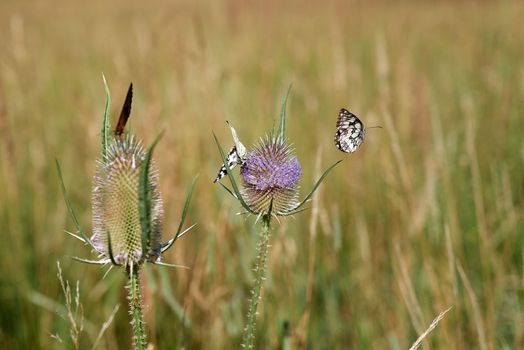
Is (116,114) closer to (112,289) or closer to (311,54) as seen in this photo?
(112,289)

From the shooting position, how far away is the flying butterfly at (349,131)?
1336mm

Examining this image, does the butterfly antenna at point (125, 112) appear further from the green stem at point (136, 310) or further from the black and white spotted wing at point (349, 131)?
the black and white spotted wing at point (349, 131)

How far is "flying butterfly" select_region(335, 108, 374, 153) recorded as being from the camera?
1336mm

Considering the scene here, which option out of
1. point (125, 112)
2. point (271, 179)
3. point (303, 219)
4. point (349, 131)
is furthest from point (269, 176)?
point (303, 219)

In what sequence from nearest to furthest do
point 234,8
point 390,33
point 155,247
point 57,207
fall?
point 155,247, point 57,207, point 234,8, point 390,33

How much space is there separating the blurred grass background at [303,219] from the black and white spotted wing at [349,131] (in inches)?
22.0

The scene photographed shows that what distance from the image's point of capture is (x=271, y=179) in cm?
125

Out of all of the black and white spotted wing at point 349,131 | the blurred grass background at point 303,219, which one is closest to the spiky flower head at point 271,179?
the black and white spotted wing at point 349,131

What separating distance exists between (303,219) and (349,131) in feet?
6.63

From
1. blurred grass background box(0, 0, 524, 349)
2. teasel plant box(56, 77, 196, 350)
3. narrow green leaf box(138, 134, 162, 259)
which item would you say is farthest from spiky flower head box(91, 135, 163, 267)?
blurred grass background box(0, 0, 524, 349)

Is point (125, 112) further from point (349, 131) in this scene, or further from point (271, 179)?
point (349, 131)

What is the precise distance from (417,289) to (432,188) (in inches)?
18.9

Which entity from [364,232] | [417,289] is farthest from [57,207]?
[417,289]

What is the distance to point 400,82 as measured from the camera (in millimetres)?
3865
